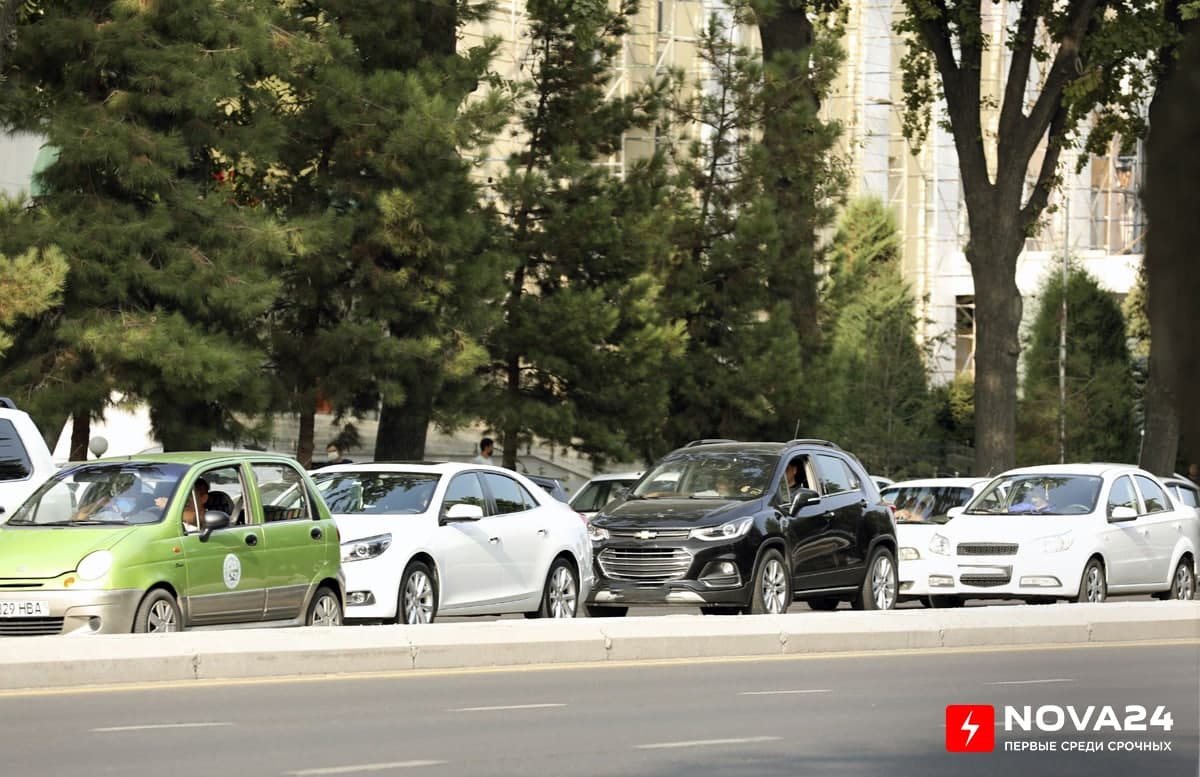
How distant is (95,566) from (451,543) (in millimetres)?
4428

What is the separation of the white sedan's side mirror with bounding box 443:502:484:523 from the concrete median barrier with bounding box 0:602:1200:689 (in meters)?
1.35

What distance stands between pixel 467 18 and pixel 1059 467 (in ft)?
35.9

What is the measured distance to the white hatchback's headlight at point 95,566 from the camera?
13148 mm

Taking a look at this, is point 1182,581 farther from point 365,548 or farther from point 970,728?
point 970,728

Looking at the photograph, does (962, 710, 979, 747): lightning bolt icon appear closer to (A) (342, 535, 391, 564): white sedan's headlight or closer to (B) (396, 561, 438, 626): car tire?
(B) (396, 561, 438, 626): car tire

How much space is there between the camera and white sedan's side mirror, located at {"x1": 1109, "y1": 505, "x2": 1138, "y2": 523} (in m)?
22.5

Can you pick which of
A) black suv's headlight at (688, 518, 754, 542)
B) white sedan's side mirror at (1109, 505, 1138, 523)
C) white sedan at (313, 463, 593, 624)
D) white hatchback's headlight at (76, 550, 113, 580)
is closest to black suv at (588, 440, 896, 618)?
black suv's headlight at (688, 518, 754, 542)

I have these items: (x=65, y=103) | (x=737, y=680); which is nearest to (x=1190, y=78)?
(x=737, y=680)

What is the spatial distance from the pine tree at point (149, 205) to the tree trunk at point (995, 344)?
12342 millimetres

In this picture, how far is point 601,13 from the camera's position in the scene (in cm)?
3073

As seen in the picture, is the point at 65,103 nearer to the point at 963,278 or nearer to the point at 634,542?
the point at 634,542

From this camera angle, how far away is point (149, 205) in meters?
24.2

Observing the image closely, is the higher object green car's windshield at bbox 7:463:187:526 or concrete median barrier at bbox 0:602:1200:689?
green car's windshield at bbox 7:463:187:526

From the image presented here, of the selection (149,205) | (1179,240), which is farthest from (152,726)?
(149,205)
